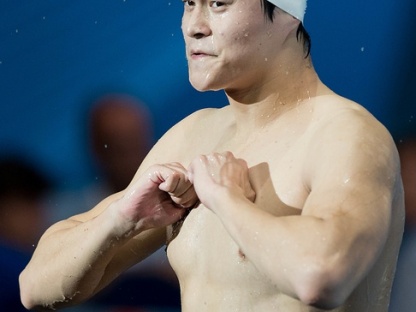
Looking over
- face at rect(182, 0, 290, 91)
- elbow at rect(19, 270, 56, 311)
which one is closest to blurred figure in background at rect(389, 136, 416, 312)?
face at rect(182, 0, 290, 91)

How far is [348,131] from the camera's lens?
1513mm

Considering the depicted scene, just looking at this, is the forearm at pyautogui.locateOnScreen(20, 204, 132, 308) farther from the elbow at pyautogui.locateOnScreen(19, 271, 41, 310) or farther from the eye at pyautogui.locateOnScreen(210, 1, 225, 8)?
the eye at pyautogui.locateOnScreen(210, 1, 225, 8)

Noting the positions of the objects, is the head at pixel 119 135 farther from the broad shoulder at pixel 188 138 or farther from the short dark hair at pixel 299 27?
the short dark hair at pixel 299 27

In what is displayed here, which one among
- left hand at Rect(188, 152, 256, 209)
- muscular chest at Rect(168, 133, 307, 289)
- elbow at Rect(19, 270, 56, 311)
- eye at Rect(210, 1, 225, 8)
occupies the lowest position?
elbow at Rect(19, 270, 56, 311)

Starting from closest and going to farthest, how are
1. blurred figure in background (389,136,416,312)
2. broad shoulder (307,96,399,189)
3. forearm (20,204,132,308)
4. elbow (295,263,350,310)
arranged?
1. elbow (295,263,350,310)
2. broad shoulder (307,96,399,189)
3. forearm (20,204,132,308)
4. blurred figure in background (389,136,416,312)

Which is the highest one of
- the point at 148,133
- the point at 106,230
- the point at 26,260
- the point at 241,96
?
the point at 241,96

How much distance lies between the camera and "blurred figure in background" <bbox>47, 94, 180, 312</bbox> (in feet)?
7.55

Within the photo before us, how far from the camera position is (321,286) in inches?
52.9

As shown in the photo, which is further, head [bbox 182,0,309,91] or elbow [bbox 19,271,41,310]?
elbow [bbox 19,271,41,310]

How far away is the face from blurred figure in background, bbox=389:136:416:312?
54 cm

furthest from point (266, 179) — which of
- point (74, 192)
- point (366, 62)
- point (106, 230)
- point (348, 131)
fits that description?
point (74, 192)

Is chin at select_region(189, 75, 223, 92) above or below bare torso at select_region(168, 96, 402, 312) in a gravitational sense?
above

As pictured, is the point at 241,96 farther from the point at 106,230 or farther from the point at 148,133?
the point at 148,133

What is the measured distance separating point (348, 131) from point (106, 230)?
0.45 meters
